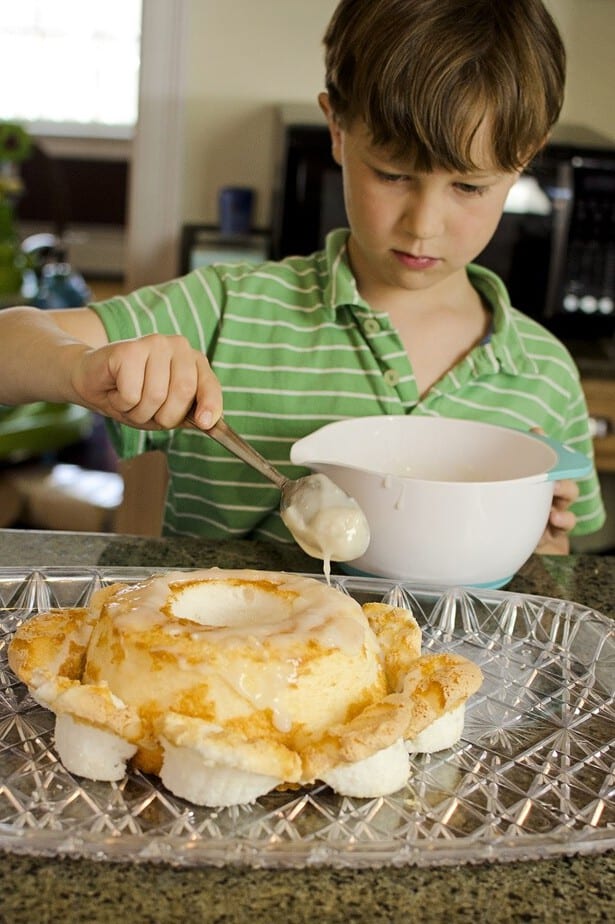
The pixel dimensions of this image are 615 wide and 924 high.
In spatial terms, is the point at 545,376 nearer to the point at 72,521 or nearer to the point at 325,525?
the point at 325,525

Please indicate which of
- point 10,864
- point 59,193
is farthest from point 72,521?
Answer: point 10,864

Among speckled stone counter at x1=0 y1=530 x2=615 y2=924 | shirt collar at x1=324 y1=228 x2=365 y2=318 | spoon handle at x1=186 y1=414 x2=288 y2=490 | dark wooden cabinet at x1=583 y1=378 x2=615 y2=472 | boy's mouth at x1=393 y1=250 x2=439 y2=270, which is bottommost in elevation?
dark wooden cabinet at x1=583 y1=378 x2=615 y2=472

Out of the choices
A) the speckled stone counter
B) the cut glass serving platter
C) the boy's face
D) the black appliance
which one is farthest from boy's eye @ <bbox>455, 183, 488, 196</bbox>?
the black appliance

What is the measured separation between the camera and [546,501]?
980 mm

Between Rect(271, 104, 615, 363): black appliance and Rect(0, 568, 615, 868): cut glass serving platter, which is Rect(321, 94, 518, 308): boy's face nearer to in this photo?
Rect(0, 568, 615, 868): cut glass serving platter

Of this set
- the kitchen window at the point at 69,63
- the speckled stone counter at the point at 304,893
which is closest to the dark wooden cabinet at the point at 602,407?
the speckled stone counter at the point at 304,893

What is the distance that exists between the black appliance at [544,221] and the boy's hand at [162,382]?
124 centimetres

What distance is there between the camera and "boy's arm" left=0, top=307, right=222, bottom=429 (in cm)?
87

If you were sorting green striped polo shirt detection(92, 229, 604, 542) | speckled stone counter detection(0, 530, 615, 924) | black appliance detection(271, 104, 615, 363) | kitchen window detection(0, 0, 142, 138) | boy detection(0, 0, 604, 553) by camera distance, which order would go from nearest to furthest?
speckled stone counter detection(0, 530, 615, 924)
boy detection(0, 0, 604, 553)
green striped polo shirt detection(92, 229, 604, 542)
black appliance detection(271, 104, 615, 363)
kitchen window detection(0, 0, 142, 138)

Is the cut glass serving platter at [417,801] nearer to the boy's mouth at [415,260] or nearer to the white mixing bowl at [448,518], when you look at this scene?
the white mixing bowl at [448,518]

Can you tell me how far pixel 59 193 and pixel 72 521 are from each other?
1195 mm

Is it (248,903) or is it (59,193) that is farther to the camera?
(59,193)

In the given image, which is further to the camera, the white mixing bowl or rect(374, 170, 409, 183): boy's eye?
rect(374, 170, 409, 183): boy's eye

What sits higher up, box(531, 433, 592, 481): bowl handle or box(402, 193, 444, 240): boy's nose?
box(402, 193, 444, 240): boy's nose
